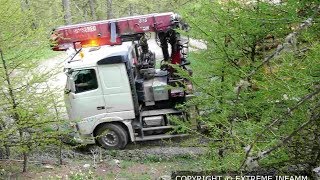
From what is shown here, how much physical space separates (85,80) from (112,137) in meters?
1.64

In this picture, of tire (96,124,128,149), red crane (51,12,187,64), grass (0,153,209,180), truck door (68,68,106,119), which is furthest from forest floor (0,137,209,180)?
red crane (51,12,187,64)

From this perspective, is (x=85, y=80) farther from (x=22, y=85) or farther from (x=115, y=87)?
(x=22, y=85)

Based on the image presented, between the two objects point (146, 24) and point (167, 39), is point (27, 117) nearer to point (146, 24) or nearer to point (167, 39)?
point (146, 24)

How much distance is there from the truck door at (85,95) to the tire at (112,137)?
487mm

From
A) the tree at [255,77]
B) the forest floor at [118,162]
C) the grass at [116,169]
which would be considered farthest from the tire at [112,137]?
the tree at [255,77]

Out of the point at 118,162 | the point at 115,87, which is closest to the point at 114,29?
the point at 115,87

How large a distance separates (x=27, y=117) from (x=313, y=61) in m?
5.44

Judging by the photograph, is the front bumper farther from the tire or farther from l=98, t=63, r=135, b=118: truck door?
l=98, t=63, r=135, b=118: truck door

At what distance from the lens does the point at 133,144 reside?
9.94 metres

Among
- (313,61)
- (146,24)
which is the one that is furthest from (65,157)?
(313,61)

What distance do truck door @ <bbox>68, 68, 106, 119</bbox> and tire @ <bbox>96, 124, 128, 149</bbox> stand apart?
49cm

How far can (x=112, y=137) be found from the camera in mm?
9562

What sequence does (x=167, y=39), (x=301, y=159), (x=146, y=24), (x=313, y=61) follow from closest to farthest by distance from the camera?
1. (x=313, y=61)
2. (x=301, y=159)
3. (x=146, y=24)
4. (x=167, y=39)

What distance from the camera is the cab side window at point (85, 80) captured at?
921 centimetres
